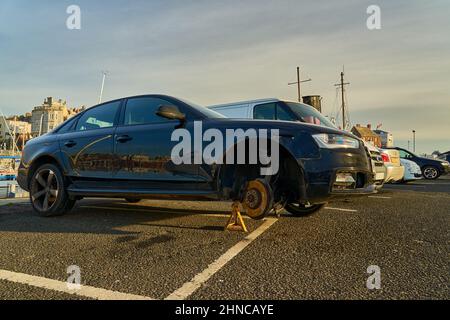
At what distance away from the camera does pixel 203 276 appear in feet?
7.79

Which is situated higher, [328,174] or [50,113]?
[50,113]

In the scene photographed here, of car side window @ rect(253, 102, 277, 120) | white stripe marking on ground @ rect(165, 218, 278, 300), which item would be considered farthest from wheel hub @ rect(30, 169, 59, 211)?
car side window @ rect(253, 102, 277, 120)

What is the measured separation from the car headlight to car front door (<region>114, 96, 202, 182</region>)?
130 cm

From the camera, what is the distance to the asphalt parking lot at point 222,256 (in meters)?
2.15

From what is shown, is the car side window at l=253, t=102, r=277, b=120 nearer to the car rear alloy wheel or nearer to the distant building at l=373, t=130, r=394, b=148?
the car rear alloy wheel

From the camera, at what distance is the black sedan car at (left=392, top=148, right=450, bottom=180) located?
15414 mm

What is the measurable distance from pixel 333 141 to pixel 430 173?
1522 cm

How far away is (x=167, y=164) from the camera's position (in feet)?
12.1

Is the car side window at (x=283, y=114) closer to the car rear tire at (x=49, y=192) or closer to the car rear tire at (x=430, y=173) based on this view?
the car rear tire at (x=49, y=192)

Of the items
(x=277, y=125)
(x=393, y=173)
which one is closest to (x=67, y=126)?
(x=277, y=125)

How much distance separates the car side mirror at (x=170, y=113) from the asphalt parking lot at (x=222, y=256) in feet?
4.15

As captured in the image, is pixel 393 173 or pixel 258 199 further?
pixel 393 173

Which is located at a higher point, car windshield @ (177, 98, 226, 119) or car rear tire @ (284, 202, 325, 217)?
car windshield @ (177, 98, 226, 119)

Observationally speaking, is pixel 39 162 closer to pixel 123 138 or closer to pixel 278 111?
pixel 123 138
